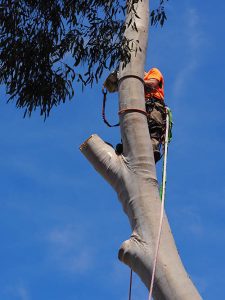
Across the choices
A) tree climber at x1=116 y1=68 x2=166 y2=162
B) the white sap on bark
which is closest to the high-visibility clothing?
tree climber at x1=116 y1=68 x2=166 y2=162

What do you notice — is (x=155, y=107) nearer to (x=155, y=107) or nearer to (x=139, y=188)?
(x=155, y=107)

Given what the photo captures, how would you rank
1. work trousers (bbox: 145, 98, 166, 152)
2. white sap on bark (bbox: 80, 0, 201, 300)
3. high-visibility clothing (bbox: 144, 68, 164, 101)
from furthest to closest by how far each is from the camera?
high-visibility clothing (bbox: 144, 68, 164, 101)
work trousers (bbox: 145, 98, 166, 152)
white sap on bark (bbox: 80, 0, 201, 300)

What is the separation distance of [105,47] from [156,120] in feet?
3.04

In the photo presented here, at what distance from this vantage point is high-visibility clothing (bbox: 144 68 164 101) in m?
7.11

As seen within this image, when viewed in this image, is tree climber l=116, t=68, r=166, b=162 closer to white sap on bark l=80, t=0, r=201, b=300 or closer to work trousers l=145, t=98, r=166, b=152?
work trousers l=145, t=98, r=166, b=152

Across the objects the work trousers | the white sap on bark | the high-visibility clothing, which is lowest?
the white sap on bark

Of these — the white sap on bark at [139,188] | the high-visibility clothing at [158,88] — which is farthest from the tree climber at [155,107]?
the white sap on bark at [139,188]

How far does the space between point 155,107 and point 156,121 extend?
10.4 inches

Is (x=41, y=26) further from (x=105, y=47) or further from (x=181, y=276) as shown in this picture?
(x=181, y=276)

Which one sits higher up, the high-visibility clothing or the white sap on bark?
the high-visibility clothing

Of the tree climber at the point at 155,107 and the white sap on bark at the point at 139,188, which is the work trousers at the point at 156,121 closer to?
the tree climber at the point at 155,107

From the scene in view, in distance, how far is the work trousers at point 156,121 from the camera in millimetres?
6652

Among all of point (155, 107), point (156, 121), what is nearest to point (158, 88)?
point (155, 107)

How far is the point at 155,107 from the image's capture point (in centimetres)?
695
